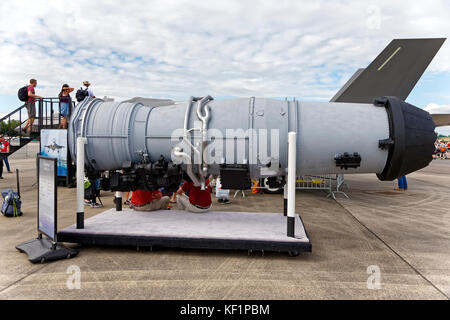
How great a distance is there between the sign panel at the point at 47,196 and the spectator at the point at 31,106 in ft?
19.3

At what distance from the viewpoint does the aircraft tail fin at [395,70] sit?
10.4 meters

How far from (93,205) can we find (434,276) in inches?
272

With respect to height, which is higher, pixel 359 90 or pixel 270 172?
pixel 359 90

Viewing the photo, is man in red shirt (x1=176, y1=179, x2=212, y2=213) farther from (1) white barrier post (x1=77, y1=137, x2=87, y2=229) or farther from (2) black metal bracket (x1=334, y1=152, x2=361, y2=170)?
(2) black metal bracket (x1=334, y1=152, x2=361, y2=170)

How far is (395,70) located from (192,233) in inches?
387

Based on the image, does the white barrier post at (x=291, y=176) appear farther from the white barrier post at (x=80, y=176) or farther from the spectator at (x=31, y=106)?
the spectator at (x=31, y=106)

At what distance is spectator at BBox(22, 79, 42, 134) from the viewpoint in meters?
9.04

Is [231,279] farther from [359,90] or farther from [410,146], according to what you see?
[359,90]

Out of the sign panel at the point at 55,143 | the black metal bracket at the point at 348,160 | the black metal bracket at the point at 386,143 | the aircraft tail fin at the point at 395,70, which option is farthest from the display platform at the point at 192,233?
the aircraft tail fin at the point at 395,70

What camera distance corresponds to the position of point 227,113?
172 inches

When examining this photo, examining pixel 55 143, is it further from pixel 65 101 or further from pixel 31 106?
pixel 65 101
